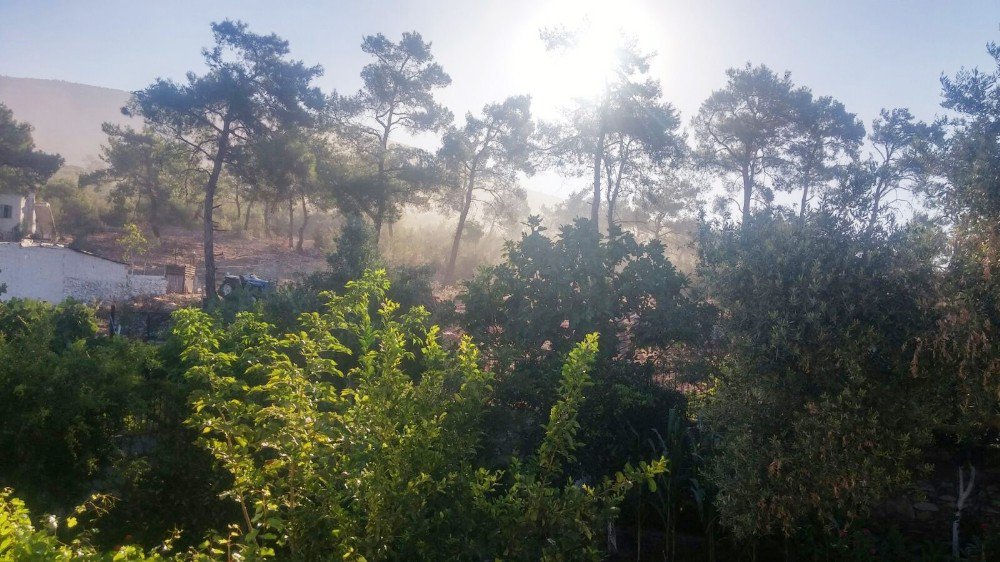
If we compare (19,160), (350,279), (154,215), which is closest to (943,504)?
(350,279)

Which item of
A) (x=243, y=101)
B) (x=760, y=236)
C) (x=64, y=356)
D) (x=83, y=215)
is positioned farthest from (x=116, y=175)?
(x=760, y=236)

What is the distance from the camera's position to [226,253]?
34.8 meters

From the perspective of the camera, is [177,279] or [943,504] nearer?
[943,504]

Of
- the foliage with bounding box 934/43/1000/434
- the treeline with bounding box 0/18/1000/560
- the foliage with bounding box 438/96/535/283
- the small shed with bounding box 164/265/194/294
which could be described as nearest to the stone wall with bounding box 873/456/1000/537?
the treeline with bounding box 0/18/1000/560

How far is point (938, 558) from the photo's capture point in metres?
6.53

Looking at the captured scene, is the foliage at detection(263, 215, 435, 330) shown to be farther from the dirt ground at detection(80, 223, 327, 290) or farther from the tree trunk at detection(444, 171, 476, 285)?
the dirt ground at detection(80, 223, 327, 290)

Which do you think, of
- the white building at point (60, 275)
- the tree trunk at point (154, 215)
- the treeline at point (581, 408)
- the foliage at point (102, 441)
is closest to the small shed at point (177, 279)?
the white building at point (60, 275)

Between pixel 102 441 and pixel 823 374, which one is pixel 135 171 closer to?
pixel 102 441

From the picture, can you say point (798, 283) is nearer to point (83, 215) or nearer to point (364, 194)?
point (364, 194)

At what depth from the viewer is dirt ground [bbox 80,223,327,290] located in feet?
100.0

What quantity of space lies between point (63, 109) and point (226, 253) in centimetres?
14756

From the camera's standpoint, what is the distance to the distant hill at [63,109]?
5325 inches

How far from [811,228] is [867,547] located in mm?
3258

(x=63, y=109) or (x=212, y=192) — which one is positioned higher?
(x=63, y=109)
